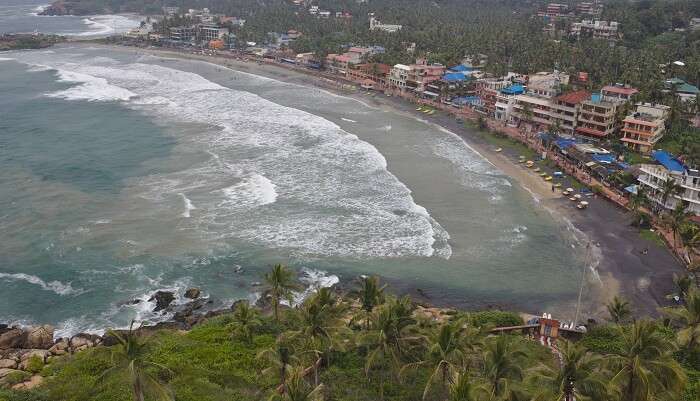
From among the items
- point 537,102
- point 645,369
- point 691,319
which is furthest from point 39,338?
point 537,102

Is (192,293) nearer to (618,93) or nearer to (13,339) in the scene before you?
(13,339)

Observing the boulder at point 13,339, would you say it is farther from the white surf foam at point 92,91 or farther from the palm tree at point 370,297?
the white surf foam at point 92,91

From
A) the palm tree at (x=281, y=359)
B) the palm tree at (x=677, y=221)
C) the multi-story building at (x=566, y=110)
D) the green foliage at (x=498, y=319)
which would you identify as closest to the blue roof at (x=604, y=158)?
the multi-story building at (x=566, y=110)

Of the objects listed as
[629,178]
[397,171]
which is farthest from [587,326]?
[397,171]

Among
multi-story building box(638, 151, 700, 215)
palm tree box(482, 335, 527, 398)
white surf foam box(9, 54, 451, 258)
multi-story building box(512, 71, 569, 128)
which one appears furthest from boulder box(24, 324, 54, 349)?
multi-story building box(512, 71, 569, 128)

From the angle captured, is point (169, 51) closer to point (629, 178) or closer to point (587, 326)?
point (629, 178)
